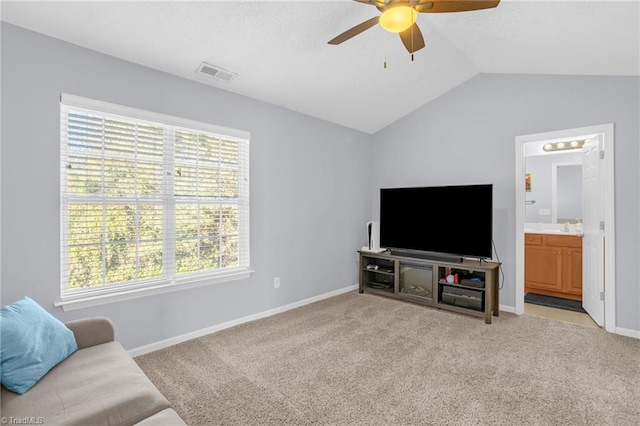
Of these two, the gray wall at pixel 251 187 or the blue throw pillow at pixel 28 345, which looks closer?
the blue throw pillow at pixel 28 345

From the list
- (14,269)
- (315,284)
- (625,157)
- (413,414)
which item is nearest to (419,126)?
(625,157)

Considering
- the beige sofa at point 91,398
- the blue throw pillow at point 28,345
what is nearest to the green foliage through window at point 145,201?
the blue throw pillow at point 28,345

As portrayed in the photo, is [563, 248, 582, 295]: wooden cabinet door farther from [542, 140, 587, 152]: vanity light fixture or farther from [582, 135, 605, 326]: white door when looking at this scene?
[542, 140, 587, 152]: vanity light fixture

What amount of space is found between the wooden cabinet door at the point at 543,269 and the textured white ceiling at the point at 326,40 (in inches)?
93.2

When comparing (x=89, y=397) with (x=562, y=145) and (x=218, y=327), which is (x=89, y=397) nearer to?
(x=218, y=327)

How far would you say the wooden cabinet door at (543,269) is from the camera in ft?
14.3

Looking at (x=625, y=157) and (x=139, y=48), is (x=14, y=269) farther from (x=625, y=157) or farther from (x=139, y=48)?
(x=625, y=157)

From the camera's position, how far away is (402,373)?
7.82 ft

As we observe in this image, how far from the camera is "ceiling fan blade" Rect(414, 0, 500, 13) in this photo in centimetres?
179

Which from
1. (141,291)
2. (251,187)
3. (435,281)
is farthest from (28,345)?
(435,281)

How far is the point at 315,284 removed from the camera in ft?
13.8

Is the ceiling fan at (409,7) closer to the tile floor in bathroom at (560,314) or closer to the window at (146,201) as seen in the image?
the window at (146,201)

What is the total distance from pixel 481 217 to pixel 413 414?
2.37 m

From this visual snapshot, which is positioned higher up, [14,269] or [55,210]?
[55,210]
